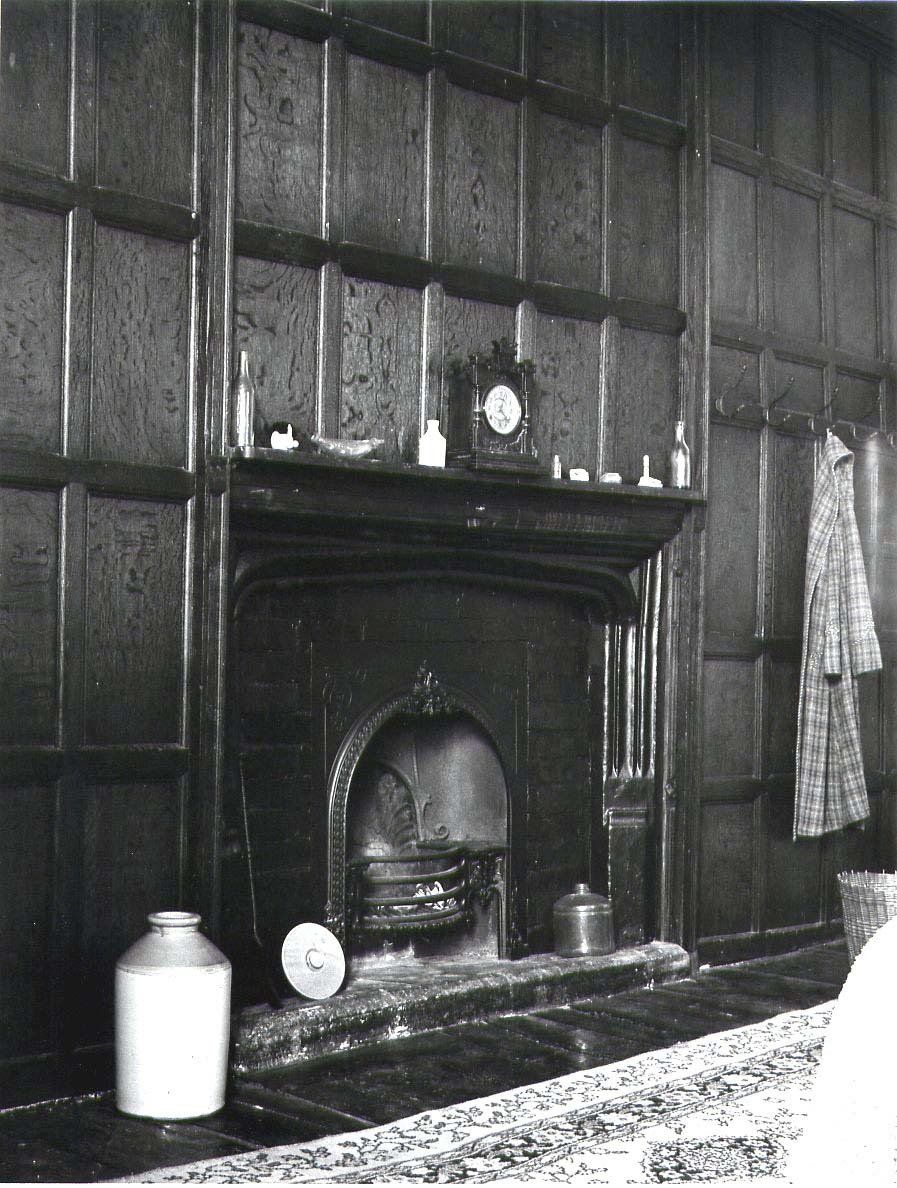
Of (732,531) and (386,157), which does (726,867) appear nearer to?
(732,531)

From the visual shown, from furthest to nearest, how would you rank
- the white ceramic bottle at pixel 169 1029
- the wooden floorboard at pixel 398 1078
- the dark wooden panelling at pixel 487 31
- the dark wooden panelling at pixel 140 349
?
1. the dark wooden panelling at pixel 487 31
2. the dark wooden panelling at pixel 140 349
3. the white ceramic bottle at pixel 169 1029
4. the wooden floorboard at pixel 398 1078

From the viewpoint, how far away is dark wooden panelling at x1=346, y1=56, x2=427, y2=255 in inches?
168

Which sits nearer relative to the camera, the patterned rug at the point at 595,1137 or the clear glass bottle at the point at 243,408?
the patterned rug at the point at 595,1137

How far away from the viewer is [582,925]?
4875mm

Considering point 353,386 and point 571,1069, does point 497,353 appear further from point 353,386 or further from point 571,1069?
point 571,1069

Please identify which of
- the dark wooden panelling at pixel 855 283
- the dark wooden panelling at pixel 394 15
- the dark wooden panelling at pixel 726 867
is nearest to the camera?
the dark wooden panelling at pixel 394 15

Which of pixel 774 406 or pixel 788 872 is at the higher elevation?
pixel 774 406

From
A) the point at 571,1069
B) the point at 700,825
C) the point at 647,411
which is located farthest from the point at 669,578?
the point at 571,1069

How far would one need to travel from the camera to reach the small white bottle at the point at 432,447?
4344 millimetres

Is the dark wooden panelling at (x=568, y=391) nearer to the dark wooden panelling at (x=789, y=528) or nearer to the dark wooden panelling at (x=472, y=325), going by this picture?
the dark wooden panelling at (x=472, y=325)

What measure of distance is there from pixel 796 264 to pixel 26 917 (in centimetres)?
387

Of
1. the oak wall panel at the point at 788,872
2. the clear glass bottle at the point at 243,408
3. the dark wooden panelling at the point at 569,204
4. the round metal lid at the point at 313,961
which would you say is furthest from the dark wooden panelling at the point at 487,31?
the oak wall panel at the point at 788,872

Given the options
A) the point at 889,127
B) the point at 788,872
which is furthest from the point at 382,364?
the point at 889,127

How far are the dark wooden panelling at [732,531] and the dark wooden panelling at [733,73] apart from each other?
1137 millimetres
